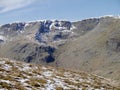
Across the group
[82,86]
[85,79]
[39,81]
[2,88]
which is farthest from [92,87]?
[2,88]

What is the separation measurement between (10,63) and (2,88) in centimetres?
1004

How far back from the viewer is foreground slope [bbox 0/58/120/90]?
85.3 ft

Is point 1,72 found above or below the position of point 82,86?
above

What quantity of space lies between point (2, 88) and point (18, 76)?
5060 mm

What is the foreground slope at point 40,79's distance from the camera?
25984 mm

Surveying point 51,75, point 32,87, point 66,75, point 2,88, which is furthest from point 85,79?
point 2,88

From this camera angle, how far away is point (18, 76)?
2848cm

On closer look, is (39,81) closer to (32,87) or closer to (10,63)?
(32,87)

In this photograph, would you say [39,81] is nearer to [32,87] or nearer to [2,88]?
[32,87]

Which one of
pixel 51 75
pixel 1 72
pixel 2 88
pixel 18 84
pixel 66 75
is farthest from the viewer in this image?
pixel 66 75

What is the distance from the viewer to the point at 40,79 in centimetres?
2928

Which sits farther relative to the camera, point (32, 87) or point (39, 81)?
point (39, 81)

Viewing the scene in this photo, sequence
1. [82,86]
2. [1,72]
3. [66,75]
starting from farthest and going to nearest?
[66,75]
[82,86]
[1,72]

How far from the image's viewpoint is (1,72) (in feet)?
92.4
